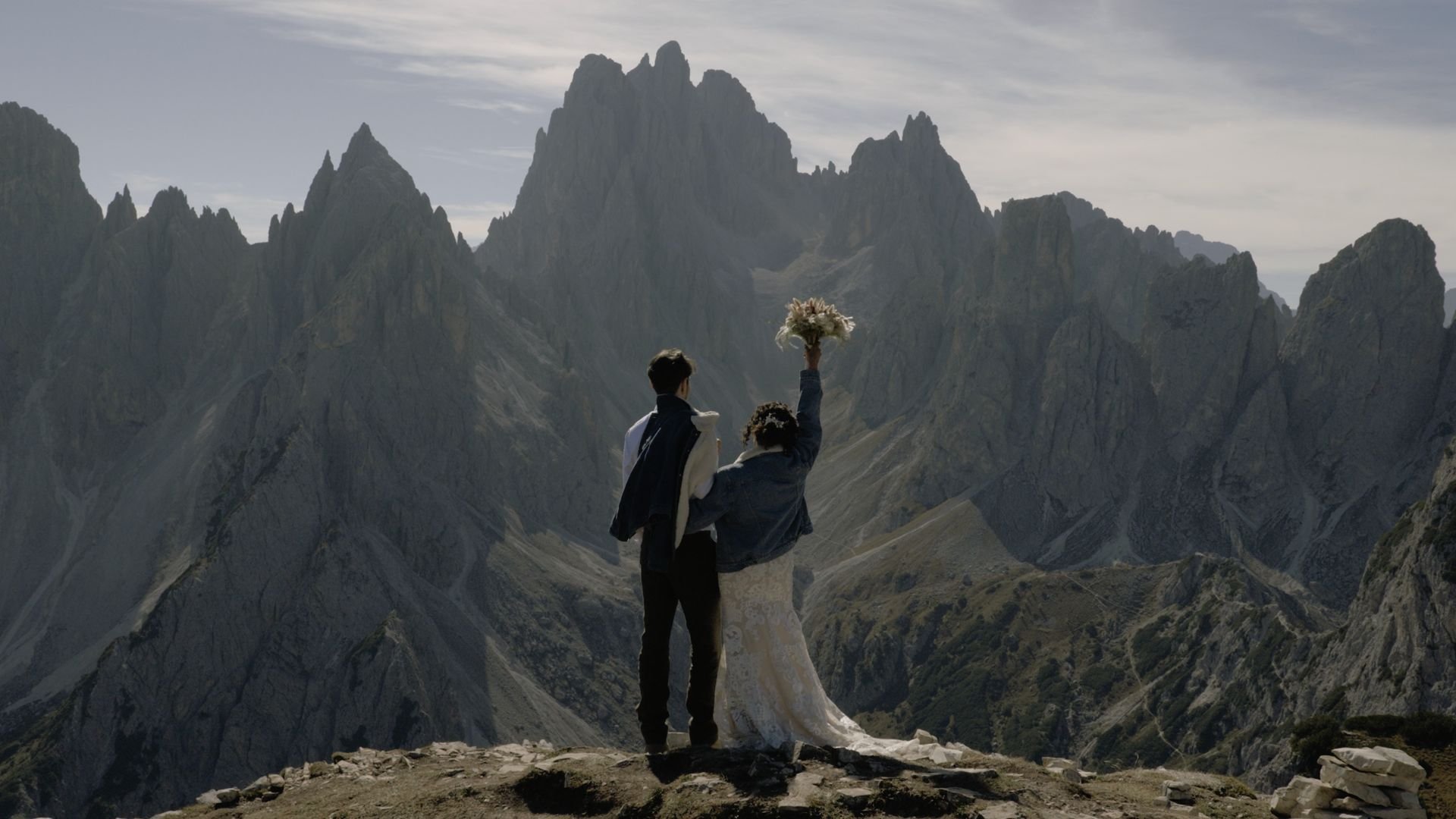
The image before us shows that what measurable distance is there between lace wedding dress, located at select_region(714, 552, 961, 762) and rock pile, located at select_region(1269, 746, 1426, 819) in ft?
15.1

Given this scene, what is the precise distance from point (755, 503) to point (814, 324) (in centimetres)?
276

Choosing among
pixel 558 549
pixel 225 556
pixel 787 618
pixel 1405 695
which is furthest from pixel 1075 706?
pixel 787 618

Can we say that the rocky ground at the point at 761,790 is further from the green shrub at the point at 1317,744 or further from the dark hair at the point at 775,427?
the green shrub at the point at 1317,744

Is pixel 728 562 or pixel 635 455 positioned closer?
pixel 728 562

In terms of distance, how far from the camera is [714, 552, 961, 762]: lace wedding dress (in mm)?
17953

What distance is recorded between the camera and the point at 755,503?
58.2 feet

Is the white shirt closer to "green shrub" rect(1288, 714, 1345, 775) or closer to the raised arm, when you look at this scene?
the raised arm

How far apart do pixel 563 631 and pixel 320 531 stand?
32354 mm

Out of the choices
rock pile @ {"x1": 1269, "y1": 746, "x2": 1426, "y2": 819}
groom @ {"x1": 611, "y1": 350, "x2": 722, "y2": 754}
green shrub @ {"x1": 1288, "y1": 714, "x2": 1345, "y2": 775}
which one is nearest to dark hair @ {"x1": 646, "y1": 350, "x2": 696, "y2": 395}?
groom @ {"x1": 611, "y1": 350, "x2": 722, "y2": 754}

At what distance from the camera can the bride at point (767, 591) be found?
699 inches

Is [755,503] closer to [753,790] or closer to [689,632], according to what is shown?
[689,632]

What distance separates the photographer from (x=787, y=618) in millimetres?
18203

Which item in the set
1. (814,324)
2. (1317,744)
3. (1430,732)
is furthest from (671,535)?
(1317,744)

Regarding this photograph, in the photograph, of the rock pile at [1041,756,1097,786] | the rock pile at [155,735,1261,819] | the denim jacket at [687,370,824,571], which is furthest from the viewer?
the rock pile at [1041,756,1097,786]
